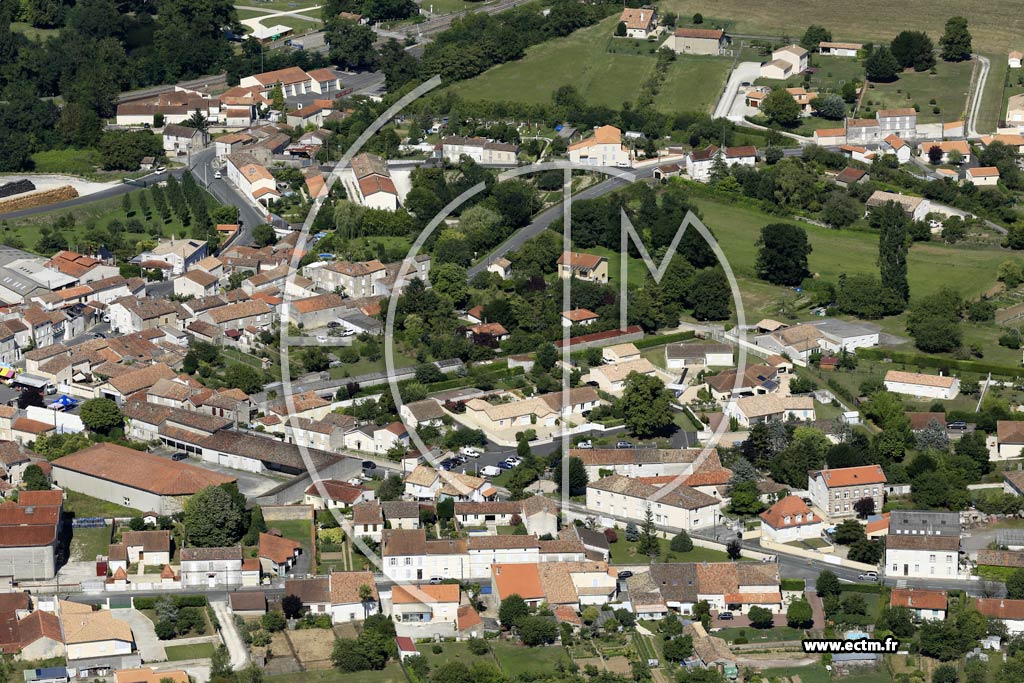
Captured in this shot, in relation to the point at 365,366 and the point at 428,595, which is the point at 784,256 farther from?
the point at 428,595

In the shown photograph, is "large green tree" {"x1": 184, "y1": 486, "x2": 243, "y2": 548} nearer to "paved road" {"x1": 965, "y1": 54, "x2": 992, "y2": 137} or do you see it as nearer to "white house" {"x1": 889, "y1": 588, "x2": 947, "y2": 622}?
"white house" {"x1": 889, "y1": 588, "x2": 947, "y2": 622}

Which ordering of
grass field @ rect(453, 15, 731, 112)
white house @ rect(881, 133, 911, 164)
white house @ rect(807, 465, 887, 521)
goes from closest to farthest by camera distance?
1. white house @ rect(807, 465, 887, 521)
2. white house @ rect(881, 133, 911, 164)
3. grass field @ rect(453, 15, 731, 112)

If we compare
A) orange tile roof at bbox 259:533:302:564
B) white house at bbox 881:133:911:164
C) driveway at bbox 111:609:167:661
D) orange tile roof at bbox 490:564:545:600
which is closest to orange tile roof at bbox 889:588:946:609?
orange tile roof at bbox 490:564:545:600

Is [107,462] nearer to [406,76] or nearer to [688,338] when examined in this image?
[688,338]

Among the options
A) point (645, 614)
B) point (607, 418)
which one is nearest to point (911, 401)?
point (607, 418)

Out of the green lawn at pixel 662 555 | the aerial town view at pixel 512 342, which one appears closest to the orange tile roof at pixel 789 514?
the aerial town view at pixel 512 342
